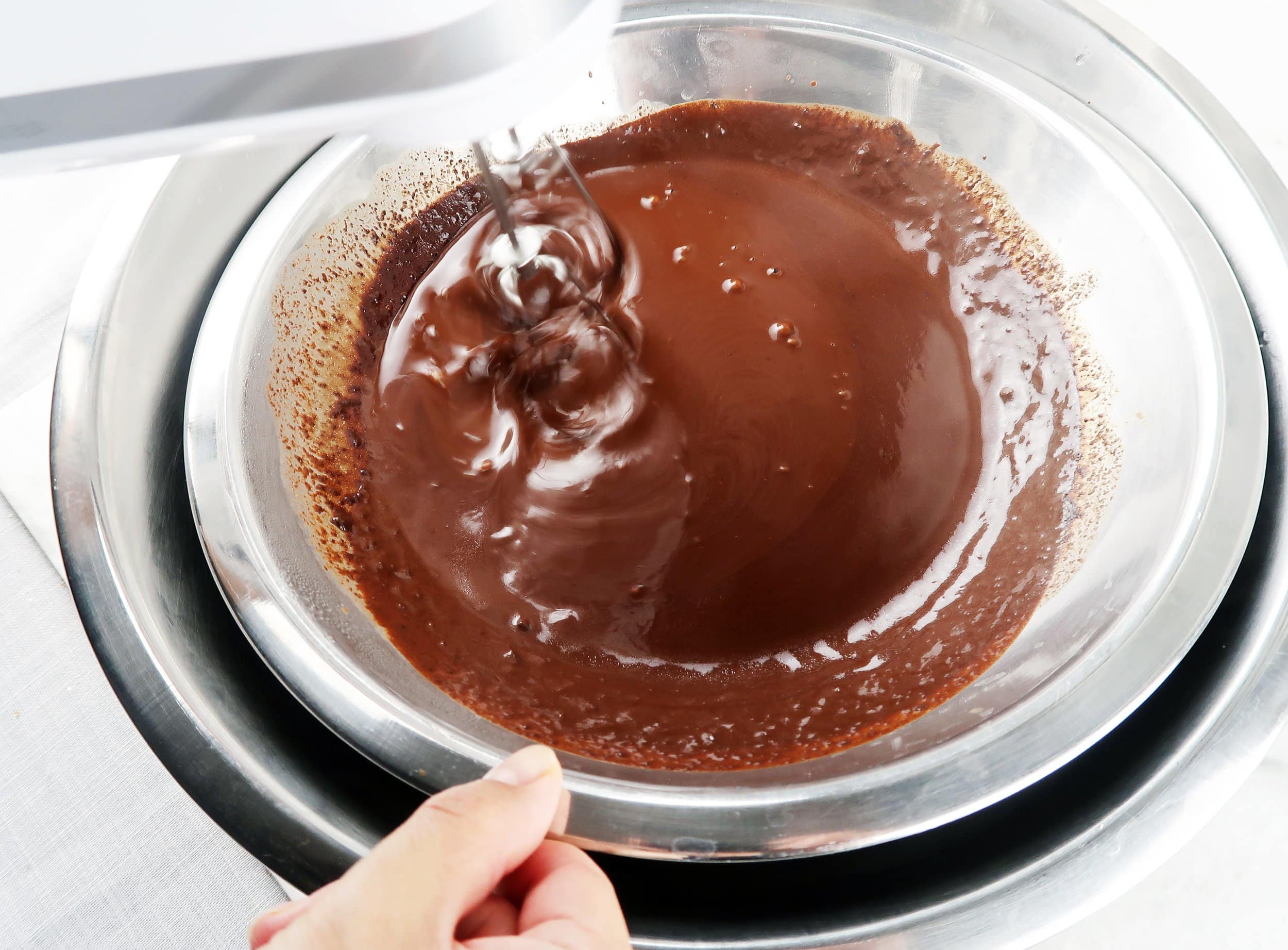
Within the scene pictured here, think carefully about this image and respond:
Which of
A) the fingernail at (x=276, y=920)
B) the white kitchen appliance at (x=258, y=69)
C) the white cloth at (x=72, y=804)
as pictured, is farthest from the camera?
the white cloth at (x=72, y=804)

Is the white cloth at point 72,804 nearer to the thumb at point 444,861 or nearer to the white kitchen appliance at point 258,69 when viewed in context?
the thumb at point 444,861

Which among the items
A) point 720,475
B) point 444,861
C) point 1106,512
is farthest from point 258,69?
point 1106,512

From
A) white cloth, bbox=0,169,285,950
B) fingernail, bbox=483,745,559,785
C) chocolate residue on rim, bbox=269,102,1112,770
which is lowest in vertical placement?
white cloth, bbox=0,169,285,950

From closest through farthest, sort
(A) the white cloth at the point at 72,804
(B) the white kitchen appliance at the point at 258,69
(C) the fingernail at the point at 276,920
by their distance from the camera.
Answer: (B) the white kitchen appliance at the point at 258,69 → (C) the fingernail at the point at 276,920 → (A) the white cloth at the point at 72,804

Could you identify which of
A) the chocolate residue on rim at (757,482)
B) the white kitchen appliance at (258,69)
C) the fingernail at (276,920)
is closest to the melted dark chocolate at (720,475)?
the chocolate residue on rim at (757,482)

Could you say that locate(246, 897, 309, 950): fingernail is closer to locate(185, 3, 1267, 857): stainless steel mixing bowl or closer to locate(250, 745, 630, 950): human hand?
locate(250, 745, 630, 950): human hand

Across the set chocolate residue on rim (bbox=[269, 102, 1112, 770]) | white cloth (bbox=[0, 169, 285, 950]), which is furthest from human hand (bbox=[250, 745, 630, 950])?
white cloth (bbox=[0, 169, 285, 950])
